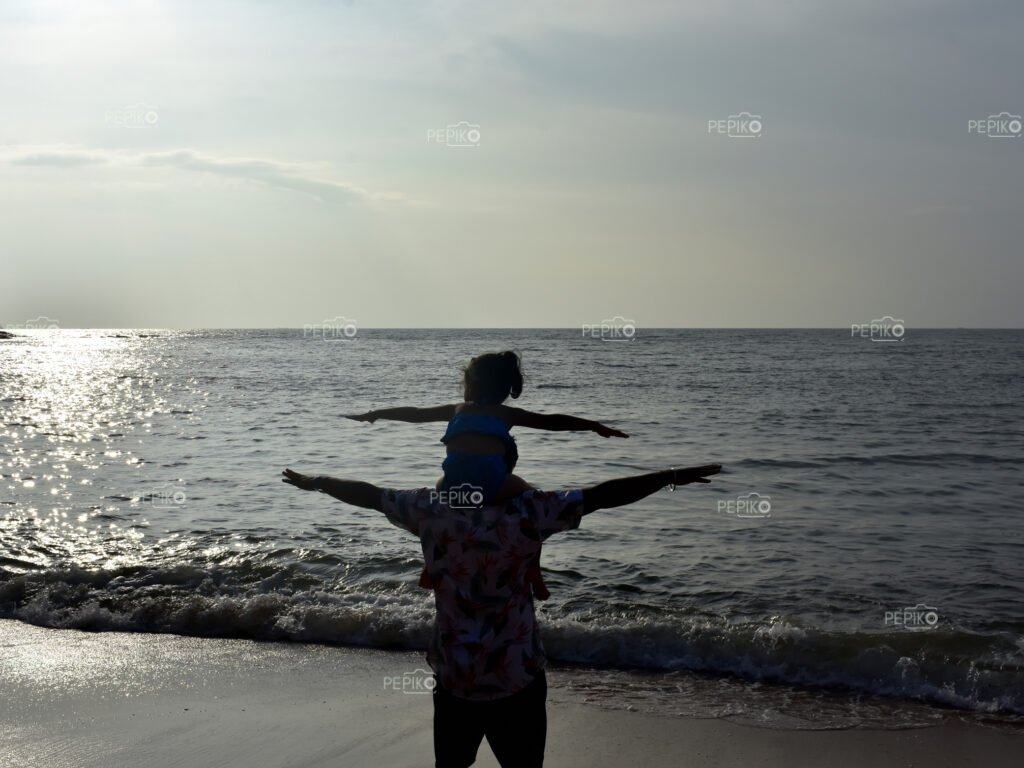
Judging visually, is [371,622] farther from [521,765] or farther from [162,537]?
[521,765]

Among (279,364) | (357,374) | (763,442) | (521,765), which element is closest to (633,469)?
(763,442)

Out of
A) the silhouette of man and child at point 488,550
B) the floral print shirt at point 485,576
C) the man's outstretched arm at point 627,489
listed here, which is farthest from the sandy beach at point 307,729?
the man's outstretched arm at point 627,489

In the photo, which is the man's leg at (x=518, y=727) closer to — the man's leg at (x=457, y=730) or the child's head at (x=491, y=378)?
the man's leg at (x=457, y=730)

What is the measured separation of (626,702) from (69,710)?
3702 millimetres

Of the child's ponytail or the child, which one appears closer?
the child

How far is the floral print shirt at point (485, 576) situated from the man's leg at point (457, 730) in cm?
5

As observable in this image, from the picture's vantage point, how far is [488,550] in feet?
9.71

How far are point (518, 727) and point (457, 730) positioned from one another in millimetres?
213

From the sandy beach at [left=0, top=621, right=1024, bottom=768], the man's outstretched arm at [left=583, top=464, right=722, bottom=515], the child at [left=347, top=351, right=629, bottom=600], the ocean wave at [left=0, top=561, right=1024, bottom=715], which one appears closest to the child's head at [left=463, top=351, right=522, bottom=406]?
the child at [left=347, top=351, right=629, bottom=600]

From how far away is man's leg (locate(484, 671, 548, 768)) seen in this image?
3066 mm

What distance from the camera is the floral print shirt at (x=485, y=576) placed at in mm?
2941

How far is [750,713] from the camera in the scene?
6.07 metres

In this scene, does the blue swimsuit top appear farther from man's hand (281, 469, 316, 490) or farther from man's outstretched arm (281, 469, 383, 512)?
man's hand (281, 469, 316, 490)

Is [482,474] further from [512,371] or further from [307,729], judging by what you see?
[307,729]
